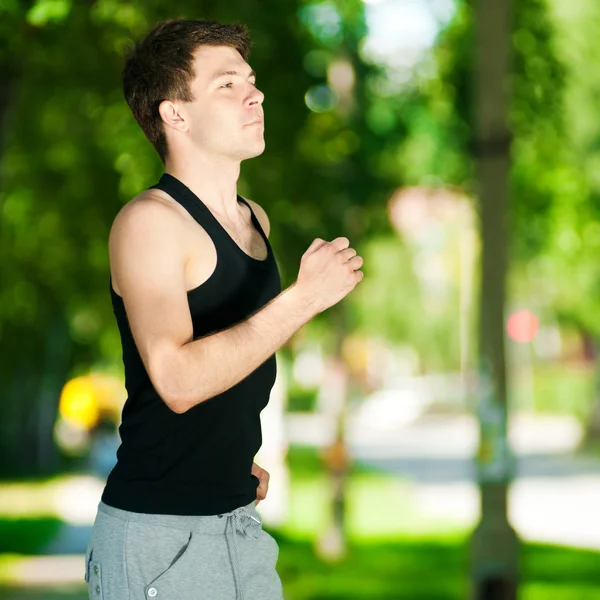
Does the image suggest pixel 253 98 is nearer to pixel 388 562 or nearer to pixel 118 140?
pixel 118 140

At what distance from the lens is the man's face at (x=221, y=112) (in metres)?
2.80

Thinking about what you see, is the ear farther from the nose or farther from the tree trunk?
the tree trunk

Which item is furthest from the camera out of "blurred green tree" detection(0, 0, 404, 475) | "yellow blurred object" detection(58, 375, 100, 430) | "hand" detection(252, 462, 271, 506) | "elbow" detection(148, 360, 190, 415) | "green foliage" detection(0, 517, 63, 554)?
"yellow blurred object" detection(58, 375, 100, 430)

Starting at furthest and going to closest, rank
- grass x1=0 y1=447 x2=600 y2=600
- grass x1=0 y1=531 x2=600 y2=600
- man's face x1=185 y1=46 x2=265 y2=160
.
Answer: grass x1=0 y1=447 x2=600 y2=600, grass x1=0 y1=531 x2=600 y2=600, man's face x1=185 y1=46 x2=265 y2=160

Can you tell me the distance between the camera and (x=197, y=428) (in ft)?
Answer: 8.68

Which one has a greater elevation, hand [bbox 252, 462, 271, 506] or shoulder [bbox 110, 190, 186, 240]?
shoulder [bbox 110, 190, 186, 240]

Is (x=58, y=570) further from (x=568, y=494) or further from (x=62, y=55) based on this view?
(x=568, y=494)

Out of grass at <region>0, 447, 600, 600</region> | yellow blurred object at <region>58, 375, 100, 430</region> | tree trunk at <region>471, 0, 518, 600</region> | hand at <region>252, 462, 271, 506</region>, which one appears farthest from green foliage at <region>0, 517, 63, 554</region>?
yellow blurred object at <region>58, 375, 100, 430</region>

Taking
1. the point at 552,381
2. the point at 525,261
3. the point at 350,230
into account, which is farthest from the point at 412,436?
the point at 350,230

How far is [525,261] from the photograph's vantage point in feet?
62.7

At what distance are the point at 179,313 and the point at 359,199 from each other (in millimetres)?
9876

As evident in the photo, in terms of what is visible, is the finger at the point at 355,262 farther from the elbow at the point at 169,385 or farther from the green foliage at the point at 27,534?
the green foliage at the point at 27,534

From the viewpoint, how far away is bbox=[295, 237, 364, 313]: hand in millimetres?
2660

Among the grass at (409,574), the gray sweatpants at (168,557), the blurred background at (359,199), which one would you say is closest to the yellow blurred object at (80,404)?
the blurred background at (359,199)
